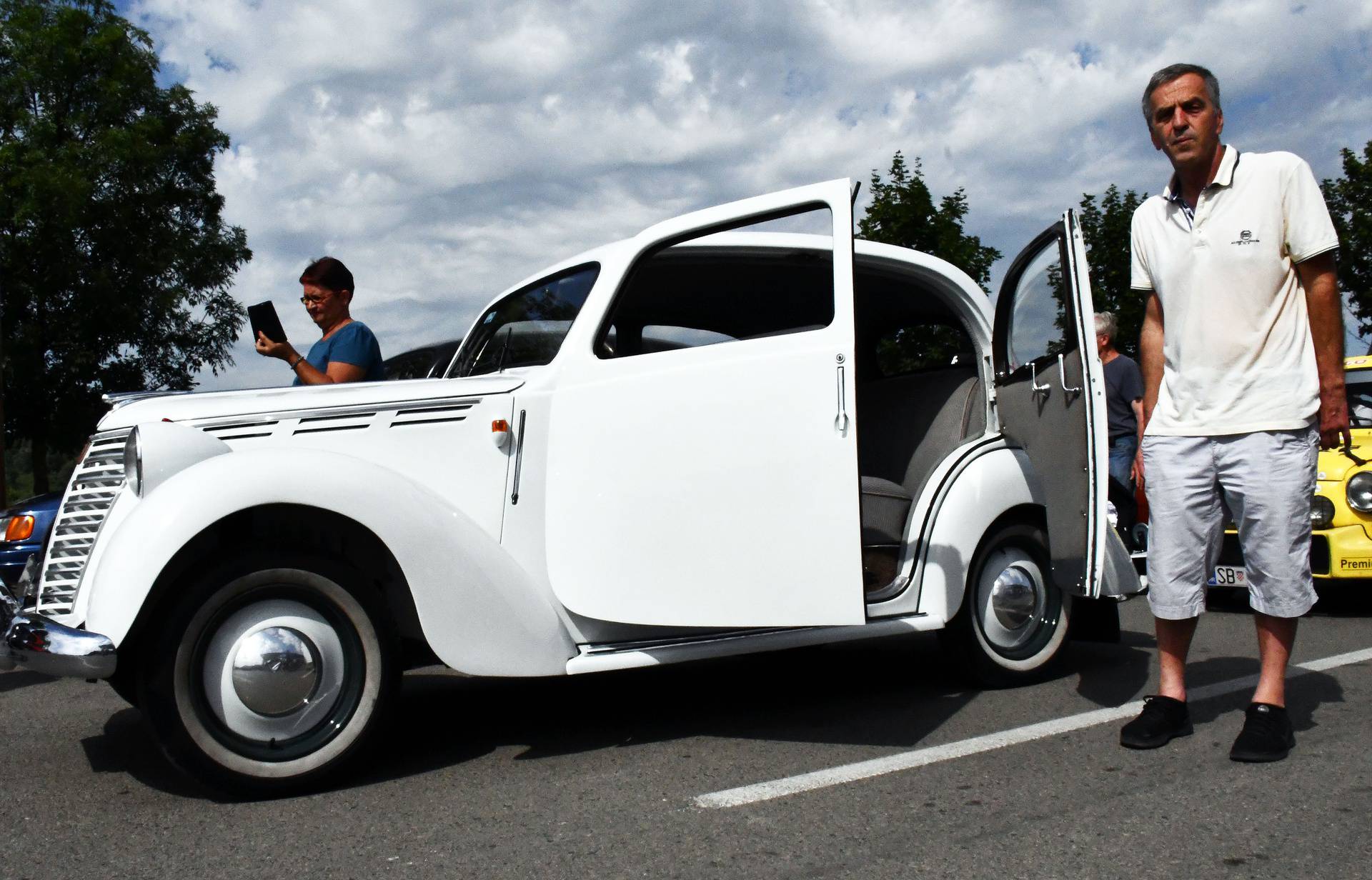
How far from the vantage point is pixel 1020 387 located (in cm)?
456

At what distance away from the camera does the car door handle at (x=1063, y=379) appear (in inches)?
163

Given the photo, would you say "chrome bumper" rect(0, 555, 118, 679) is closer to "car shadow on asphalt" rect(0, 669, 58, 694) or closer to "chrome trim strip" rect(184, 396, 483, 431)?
"chrome trim strip" rect(184, 396, 483, 431)

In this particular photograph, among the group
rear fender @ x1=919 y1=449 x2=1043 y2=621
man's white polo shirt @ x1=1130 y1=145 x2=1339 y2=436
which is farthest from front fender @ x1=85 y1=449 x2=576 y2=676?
man's white polo shirt @ x1=1130 y1=145 x2=1339 y2=436

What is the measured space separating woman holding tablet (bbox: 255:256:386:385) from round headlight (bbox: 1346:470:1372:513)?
533cm

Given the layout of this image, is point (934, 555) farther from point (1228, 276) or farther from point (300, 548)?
Result: point (300, 548)

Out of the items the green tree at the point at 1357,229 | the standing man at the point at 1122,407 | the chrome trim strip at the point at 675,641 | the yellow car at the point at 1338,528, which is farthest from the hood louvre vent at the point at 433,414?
the green tree at the point at 1357,229

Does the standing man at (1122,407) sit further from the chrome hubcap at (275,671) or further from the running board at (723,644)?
the chrome hubcap at (275,671)

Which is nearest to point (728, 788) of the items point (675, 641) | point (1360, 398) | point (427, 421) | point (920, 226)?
point (675, 641)

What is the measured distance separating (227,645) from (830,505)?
1.91m

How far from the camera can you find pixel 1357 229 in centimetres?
2741

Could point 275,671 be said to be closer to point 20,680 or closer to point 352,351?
point 352,351

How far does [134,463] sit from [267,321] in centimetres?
126

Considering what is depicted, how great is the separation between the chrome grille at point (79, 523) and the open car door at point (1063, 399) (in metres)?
3.21

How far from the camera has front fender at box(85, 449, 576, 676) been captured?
323 centimetres
